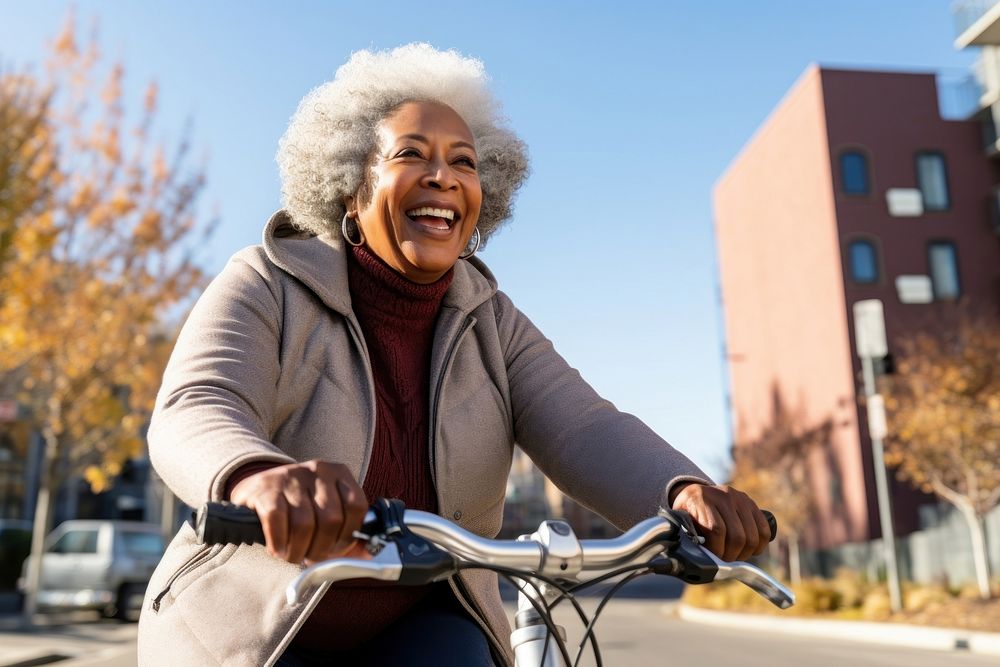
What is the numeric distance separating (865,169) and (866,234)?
194 centimetres

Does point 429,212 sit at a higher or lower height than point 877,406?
lower

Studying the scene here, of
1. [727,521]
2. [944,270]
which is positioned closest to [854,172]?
[944,270]

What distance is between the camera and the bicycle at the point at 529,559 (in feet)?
4.69

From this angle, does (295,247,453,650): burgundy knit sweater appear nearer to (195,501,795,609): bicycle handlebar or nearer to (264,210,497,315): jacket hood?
(264,210,497,315): jacket hood

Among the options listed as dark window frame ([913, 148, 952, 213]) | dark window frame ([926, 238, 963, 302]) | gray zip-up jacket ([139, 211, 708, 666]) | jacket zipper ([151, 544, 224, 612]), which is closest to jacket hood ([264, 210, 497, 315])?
gray zip-up jacket ([139, 211, 708, 666])

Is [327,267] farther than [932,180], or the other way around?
[932,180]

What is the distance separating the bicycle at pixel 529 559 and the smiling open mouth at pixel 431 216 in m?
0.87

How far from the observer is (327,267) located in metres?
2.31

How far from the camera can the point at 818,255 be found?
1224 inches

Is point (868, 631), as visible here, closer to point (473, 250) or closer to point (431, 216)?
point (473, 250)

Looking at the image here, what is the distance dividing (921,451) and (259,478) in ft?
62.0

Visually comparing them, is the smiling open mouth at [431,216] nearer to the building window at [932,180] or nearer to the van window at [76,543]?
the van window at [76,543]

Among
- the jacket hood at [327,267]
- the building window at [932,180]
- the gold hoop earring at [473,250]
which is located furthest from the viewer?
the building window at [932,180]

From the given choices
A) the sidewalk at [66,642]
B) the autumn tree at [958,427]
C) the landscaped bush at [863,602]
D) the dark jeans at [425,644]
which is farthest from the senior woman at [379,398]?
the autumn tree at [958,427]
